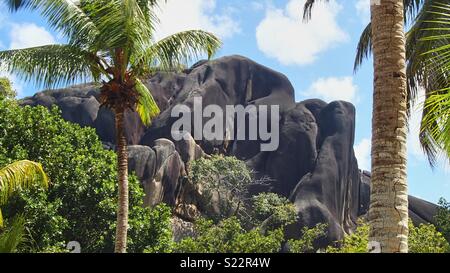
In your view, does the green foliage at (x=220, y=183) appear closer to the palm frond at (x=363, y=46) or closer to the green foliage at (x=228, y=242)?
the green foliage at (x=228, y=242)

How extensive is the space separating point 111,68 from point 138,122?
31534 millimetres

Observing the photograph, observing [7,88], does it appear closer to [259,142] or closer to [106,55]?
[259,142]

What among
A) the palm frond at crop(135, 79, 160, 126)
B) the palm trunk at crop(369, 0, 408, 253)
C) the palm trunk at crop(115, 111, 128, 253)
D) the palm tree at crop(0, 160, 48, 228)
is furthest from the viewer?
the palm frond at crop(135, 79, 160, 126)

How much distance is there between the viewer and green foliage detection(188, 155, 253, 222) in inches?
1697

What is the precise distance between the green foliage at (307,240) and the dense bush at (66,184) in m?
12.0

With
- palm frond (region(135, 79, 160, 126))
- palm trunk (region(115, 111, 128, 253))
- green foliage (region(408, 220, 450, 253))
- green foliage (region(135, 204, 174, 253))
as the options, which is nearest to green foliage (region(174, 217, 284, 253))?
green foliage (region(135, 204, 174, 253))

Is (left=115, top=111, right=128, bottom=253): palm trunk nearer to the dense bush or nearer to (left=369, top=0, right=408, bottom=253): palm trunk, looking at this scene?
the dense bush

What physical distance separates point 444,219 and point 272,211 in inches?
453

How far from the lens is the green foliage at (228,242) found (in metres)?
28.0

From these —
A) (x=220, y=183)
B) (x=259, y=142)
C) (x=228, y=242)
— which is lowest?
(x=228, y=242)

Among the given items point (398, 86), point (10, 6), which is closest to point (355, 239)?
point (10, 6)

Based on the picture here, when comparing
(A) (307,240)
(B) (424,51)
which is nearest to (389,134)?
(B) (424,51)

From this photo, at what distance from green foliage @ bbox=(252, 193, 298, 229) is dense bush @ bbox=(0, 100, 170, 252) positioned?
59.3ft

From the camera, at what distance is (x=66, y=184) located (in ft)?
71.8
